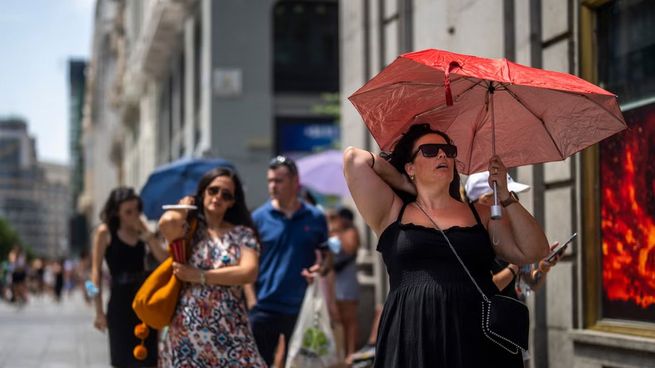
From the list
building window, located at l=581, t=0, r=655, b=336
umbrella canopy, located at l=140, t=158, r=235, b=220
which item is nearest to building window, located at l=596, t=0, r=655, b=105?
building window, located at l=581, t=0, r=655, b=336

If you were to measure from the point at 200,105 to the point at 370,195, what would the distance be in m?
20.5

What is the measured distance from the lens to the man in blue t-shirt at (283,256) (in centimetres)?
802

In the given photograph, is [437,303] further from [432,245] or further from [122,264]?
[122,264]

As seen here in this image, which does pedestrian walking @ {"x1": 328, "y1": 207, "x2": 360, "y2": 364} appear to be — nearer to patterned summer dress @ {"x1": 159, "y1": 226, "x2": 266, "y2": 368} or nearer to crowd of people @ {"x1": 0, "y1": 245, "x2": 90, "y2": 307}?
patterned summer dress @ {"x1": 159, "y1": 226, "x2": 266, "y2": 368}

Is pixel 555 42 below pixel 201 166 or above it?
above

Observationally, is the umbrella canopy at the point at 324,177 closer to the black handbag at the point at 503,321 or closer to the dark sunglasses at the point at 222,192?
the dark sunglasses at the point at 222,192

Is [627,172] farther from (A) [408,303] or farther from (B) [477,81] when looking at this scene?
(A) [408,303]

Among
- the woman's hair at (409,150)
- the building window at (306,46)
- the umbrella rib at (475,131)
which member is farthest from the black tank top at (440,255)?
the building window at (306,46)

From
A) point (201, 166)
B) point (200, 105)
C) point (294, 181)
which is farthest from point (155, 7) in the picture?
point (294, 181)

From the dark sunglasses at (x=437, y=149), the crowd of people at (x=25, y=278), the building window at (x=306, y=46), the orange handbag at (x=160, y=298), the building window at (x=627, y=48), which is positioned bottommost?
the crowd of people at (x=25, y=278)

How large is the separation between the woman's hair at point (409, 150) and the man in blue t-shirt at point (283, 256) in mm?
3151

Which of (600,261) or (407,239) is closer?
(407,239)

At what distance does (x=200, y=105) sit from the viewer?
24984mm

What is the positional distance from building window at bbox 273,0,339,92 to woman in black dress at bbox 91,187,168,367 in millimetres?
14874
